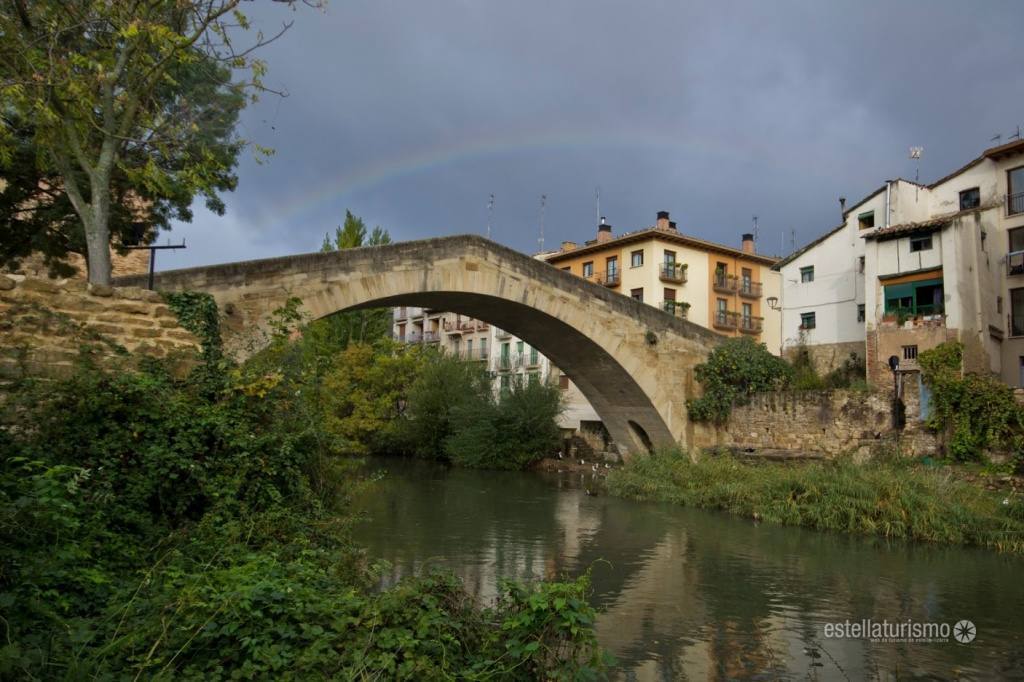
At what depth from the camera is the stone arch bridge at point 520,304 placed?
12680 millimetres

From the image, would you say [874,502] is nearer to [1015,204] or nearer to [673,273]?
[1015,204]

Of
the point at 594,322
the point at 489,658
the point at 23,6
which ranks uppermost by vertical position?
the point at 23,6

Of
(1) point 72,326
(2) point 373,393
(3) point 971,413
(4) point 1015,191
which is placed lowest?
(3) point 971,413

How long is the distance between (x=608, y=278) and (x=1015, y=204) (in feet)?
56.6

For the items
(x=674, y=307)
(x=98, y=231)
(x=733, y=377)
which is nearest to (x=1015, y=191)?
(x=733, y=377)

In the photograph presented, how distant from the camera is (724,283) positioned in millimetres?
34594

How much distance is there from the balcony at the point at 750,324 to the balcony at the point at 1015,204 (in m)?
15.3

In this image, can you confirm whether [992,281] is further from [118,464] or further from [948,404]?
[118,464]

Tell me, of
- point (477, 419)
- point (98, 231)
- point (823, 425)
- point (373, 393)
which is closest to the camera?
point (98, 231)

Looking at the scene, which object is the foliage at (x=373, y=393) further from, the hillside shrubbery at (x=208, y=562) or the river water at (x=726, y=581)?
the hillside shrubbery at (x=208, y=562)

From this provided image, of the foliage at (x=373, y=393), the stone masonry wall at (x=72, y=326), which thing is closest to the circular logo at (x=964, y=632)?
the stone masonry wall at (x=72, y=326)

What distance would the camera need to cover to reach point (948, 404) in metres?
15.1

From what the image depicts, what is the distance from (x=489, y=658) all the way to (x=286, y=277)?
34.8 feet

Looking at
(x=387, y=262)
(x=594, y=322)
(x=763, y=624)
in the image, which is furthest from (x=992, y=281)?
(x=763, y=624)
